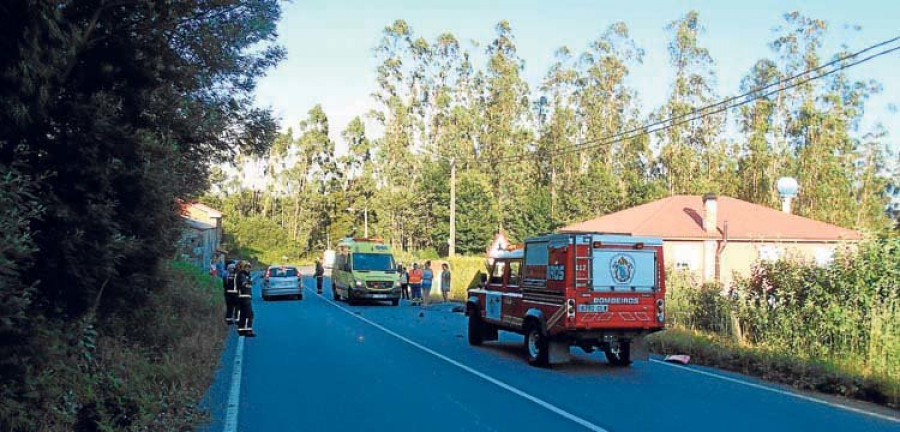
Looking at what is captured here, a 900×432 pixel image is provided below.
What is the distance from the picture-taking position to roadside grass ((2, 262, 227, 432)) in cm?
716

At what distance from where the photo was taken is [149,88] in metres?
10.5

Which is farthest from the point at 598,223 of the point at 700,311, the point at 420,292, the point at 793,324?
the point at 793,324

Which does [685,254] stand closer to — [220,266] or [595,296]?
[220,266]

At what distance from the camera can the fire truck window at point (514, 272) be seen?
15.8 m

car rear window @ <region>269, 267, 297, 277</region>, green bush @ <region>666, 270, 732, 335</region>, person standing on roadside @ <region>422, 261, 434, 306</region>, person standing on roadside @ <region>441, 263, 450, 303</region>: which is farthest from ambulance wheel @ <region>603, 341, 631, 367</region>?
car rear window @ <region>269, 267, 297, 277</region>

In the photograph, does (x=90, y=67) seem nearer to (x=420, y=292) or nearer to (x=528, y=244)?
(x=528, y=244)

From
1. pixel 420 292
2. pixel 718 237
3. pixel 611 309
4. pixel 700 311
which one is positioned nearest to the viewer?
pixel 611 309

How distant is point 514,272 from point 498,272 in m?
0.82

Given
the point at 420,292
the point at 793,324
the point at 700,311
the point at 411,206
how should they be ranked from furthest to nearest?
the point at 411,206
the point at 420,292
the point at 700,311
the point at 793,324

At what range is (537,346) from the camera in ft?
46.6

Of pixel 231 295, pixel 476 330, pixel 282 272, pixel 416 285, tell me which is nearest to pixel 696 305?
pixel 476 330

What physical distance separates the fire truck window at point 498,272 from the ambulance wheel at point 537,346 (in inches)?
87.5

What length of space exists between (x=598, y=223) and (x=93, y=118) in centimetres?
4114

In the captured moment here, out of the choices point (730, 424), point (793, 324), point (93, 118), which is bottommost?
point (730, 424)
